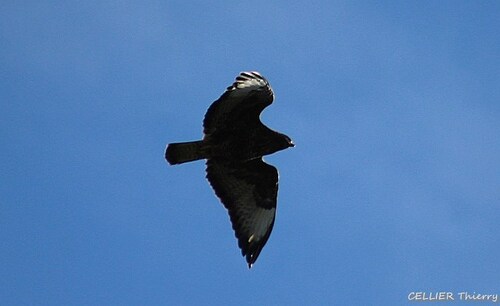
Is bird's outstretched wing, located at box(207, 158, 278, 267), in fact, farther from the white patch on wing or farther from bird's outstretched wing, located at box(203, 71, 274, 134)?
the white patch on wing

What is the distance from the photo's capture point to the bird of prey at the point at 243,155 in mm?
11516

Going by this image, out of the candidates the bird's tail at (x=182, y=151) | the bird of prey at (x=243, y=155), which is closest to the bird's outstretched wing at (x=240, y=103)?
the bird of prey at (x=243, y=155)

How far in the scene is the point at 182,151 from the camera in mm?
11633

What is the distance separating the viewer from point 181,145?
1164 cm

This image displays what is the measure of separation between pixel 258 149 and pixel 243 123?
1.66 feet

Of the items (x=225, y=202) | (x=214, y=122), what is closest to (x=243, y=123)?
(x=214, y=122)

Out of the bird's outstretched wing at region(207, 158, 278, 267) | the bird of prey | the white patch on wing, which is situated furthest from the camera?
the bird's outstretched wing at region(207, 158, 278, 267)

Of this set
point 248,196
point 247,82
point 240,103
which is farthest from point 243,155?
point 247,82

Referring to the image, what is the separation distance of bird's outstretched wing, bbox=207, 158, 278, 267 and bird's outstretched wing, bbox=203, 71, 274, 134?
72cm

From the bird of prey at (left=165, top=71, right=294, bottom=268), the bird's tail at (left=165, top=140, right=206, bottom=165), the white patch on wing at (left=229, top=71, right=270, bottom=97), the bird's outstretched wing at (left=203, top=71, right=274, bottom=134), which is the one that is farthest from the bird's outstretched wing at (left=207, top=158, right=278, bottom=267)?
the white patch on wing at (left=229, top=71, right=270, bottom=97)

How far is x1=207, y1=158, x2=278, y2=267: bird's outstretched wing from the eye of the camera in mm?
12227

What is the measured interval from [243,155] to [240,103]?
0.95 meters

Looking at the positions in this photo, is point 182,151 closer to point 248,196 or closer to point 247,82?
point 247,82

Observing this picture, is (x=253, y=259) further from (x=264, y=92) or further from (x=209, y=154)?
(x=264, y=92)
